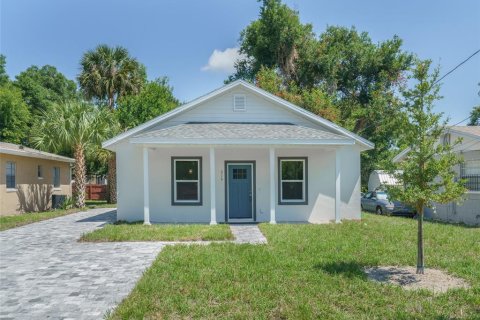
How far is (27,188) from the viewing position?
19891 mm

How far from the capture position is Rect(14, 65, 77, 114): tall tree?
41094 millimetres

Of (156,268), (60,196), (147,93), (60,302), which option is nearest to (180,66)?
(147,93)

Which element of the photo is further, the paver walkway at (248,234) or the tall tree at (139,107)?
the tall tree at (139,107)

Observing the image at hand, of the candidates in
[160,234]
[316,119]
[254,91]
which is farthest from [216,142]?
[316,119]

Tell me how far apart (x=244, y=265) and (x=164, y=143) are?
684 cm

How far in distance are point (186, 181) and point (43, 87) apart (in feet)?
120

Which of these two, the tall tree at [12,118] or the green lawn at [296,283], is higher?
the tall tree at [12,118]

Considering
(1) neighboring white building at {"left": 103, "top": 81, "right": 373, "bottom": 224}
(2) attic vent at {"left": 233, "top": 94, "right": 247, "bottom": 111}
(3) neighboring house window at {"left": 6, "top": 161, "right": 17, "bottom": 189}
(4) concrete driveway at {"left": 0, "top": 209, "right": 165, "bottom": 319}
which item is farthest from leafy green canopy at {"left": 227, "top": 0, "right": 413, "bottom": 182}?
(4) concrete driveway at {"left": 0, "top": 209, "right": 165, "bottom": 319}

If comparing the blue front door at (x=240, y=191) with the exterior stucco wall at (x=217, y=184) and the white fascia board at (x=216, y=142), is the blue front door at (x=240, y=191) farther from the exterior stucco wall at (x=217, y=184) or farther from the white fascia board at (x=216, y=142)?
the white fascia board at (x=216, y=142)

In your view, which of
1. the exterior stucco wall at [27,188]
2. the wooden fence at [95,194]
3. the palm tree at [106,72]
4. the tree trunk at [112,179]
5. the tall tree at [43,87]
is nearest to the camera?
the exterior stucco wall at [27,188]

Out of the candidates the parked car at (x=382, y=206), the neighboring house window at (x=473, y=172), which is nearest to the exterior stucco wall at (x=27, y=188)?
the parked car at (x=382, y=206)

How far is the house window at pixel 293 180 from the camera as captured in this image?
15180 mm

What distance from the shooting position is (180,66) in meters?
23.6

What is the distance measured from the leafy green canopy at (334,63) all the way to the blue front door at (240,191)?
1712 cm
